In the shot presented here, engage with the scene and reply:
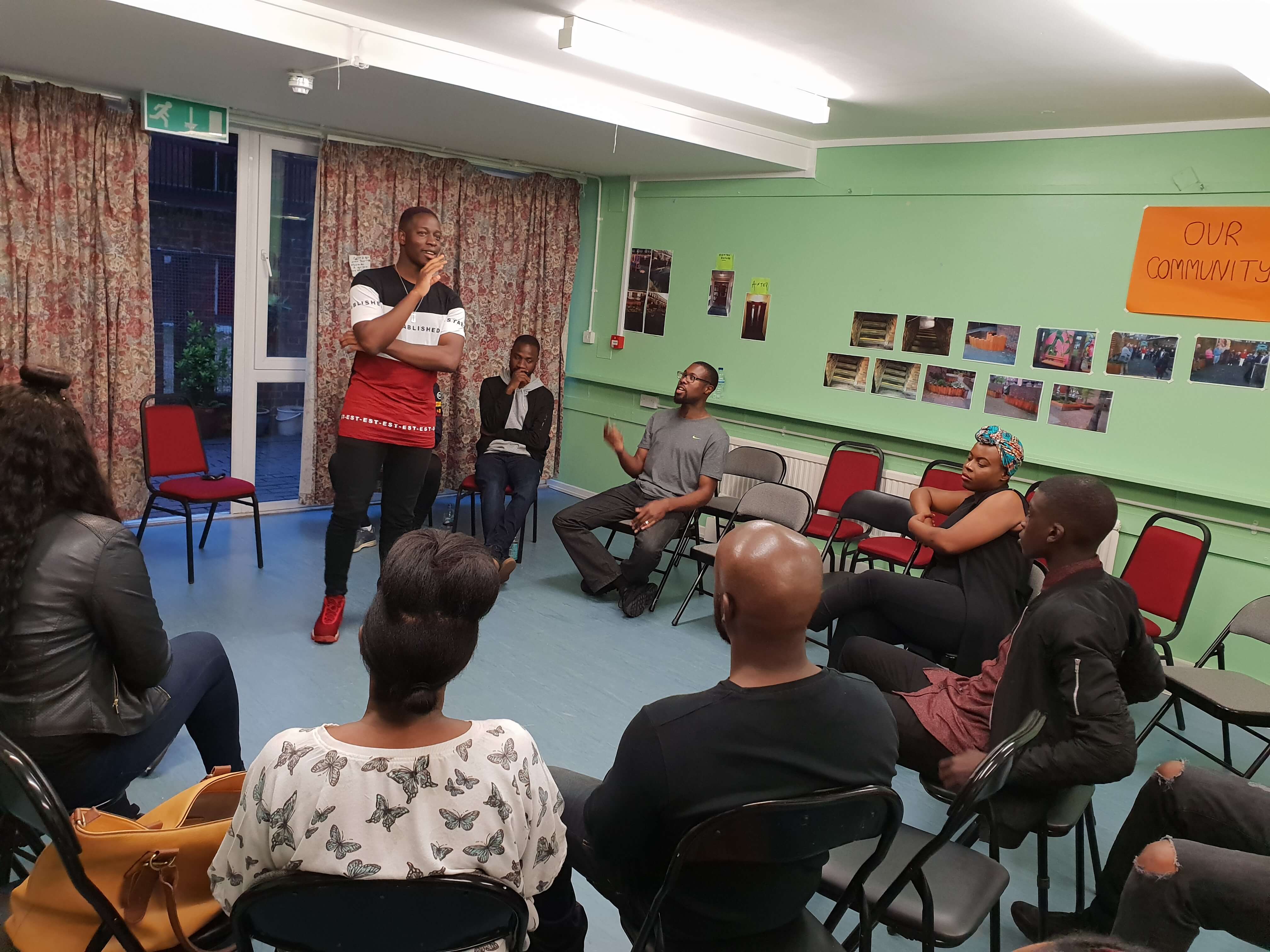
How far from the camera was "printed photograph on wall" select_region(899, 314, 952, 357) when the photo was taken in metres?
4.91

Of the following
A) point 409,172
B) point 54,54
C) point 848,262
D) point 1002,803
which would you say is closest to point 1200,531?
point 848,262

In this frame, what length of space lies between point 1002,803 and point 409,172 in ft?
16.5

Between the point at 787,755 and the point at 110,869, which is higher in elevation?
the point at 787,755

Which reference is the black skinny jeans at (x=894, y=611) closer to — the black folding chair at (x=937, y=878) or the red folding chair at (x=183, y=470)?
the black folding chair at (x=937, y=878)

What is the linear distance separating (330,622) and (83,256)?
2502 mm

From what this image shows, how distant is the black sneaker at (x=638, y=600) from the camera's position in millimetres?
4484

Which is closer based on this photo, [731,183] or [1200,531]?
[1200,531]

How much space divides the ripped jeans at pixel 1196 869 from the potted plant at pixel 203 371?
5.06 metres

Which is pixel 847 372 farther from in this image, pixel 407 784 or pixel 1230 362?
pixel 407 784

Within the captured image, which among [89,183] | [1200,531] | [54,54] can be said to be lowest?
[1200,531]

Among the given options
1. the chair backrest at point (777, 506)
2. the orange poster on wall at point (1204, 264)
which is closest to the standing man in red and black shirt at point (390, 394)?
the chair backrest at point (777, 506)

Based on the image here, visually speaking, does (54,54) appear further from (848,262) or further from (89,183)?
(848,262)

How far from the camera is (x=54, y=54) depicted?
12.7ft

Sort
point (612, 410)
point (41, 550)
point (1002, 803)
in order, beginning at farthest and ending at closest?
point (612, 410) → point (1002, 803) → point (41, 550)
